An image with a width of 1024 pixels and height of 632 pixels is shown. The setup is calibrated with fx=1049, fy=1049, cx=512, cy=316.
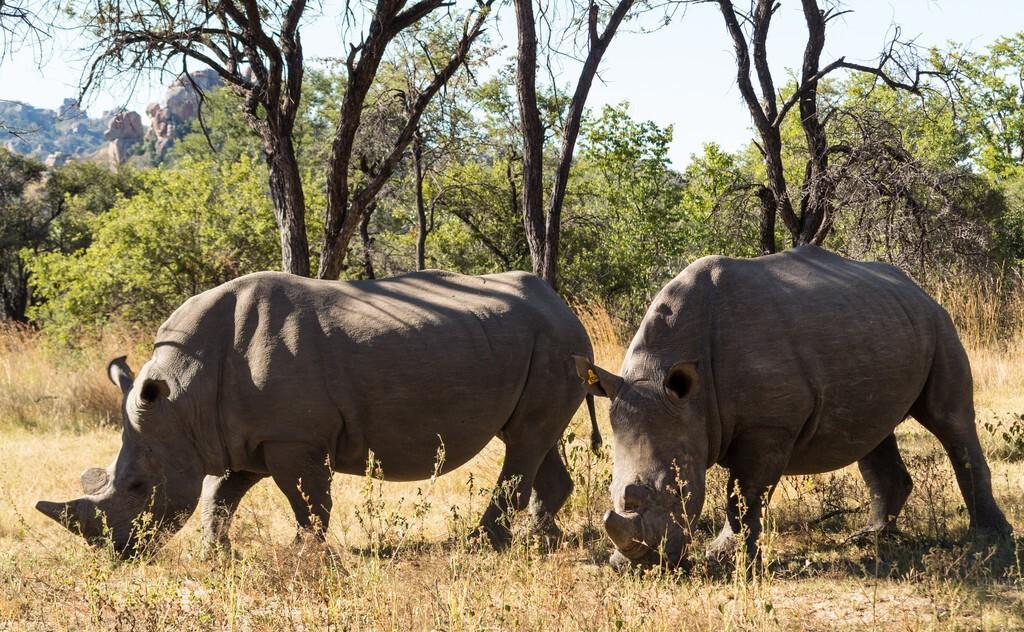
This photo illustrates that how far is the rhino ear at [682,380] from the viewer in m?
5.30

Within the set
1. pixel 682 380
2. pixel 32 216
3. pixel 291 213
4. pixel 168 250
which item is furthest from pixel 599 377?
pixel 32 216

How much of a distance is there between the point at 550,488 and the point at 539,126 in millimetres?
3519

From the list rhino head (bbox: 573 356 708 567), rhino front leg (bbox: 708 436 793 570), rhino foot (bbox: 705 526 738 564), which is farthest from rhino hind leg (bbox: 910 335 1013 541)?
rhino head (bbox: 573 356 708 567)

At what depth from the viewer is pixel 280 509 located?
25.7 ft

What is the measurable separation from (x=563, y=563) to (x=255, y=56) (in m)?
6.09

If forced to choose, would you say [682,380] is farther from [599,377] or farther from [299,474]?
[299,474]

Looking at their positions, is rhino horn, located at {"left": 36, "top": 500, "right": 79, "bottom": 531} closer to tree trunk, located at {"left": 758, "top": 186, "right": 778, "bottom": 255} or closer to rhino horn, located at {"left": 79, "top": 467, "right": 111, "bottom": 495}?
rhino horn, located at {"left": 79, "top": 467, "right": 111, "bottom": 495}

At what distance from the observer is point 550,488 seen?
733 centimetres

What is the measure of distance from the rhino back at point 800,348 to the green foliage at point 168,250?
11117mm

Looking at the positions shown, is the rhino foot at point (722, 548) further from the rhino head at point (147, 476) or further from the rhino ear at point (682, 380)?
the rhino head at point (147, 476)

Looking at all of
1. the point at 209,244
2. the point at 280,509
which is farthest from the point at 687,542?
the point at 209,244

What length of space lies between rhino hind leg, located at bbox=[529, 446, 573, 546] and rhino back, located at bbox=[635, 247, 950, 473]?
6.04 ft

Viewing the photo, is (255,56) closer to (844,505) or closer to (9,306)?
(844,505)

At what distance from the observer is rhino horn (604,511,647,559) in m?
4.84
